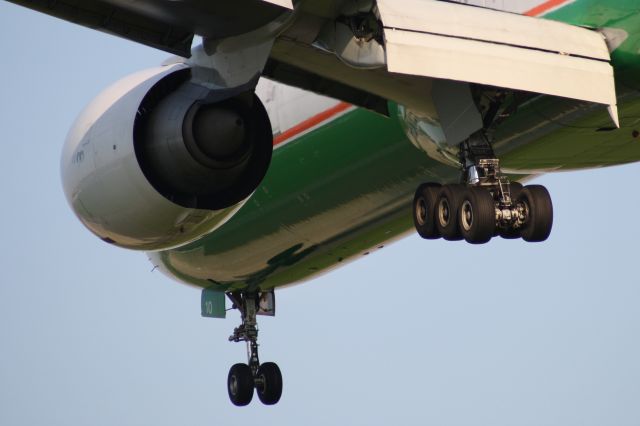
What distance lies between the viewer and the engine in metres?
15.0

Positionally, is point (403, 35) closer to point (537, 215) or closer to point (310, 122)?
point (537, 215)

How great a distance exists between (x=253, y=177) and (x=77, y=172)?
6.29 ft

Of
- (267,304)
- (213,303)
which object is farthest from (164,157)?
(213,303)

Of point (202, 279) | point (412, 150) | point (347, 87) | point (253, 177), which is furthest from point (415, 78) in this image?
point (202, 279)

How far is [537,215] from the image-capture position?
14648mm

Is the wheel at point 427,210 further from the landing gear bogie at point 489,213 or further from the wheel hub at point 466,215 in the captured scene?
the wheel hub at point 466,215

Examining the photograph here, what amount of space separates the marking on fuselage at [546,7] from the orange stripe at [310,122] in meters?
3.72

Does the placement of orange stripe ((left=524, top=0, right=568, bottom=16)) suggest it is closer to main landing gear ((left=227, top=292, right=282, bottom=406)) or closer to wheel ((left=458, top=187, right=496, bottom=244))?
wheel ((left=458, top=187, right=496, bottom=244))

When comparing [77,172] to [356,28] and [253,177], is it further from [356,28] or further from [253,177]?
[356,28]

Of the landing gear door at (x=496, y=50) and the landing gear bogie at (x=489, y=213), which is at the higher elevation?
the landing gear door at (x=496, y=50)

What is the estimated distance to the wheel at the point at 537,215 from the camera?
14.6 metres

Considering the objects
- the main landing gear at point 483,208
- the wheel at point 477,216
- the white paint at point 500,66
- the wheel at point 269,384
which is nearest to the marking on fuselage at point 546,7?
the white paint at point 500,66

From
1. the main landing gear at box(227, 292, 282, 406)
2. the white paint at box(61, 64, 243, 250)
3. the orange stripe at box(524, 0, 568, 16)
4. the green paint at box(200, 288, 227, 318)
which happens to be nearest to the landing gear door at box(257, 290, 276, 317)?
the main landing gear at box(227, 292, 282, 406)

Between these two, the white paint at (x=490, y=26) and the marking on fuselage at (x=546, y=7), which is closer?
the white paint at (x=490, y=26)
